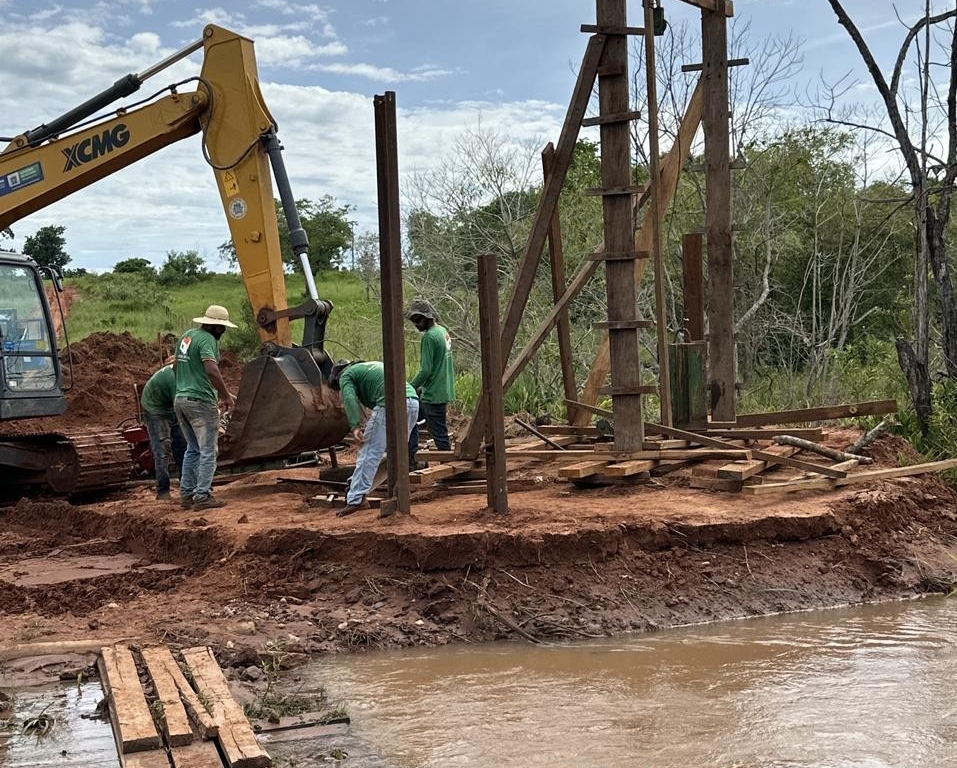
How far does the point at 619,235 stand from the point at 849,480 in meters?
2.82

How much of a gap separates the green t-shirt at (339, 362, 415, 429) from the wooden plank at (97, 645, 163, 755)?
9.68 feet

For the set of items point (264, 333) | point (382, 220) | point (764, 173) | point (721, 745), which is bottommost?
point (721, 745)

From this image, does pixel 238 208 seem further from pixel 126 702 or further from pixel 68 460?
pixel 126 702

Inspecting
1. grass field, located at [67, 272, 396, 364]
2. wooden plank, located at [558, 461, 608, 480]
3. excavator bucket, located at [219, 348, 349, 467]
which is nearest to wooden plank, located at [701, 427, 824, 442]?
wooden plank, located at [558, 461, 608, 480]

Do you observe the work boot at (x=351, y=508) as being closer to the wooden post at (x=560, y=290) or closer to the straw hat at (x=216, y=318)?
the straw hat at (x=216, y=318)

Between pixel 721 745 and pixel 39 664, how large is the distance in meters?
4.00

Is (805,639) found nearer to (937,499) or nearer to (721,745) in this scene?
(721,745)

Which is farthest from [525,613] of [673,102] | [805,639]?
[673,102]

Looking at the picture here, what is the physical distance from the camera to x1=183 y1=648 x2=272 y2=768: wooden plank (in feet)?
15.8

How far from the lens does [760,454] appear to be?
9406mm

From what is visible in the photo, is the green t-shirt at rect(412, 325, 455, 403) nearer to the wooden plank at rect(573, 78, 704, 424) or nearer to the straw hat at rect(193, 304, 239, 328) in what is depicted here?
the wooden plank at rect(573, 78, 704, 424)

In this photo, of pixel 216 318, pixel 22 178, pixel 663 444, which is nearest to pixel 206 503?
pixel 216 318

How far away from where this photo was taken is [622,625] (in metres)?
7.44

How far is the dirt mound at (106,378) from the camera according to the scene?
16.0 metres
